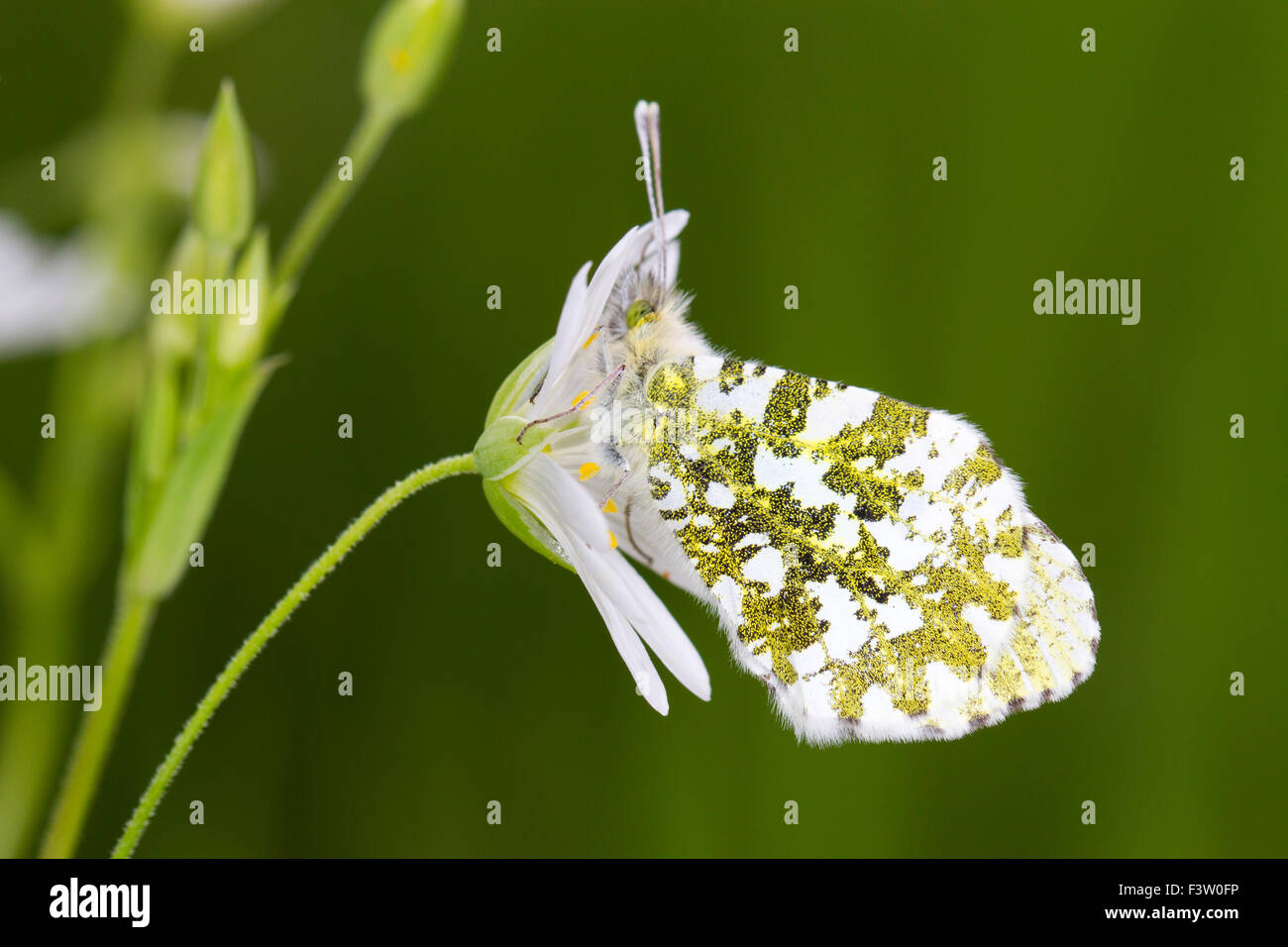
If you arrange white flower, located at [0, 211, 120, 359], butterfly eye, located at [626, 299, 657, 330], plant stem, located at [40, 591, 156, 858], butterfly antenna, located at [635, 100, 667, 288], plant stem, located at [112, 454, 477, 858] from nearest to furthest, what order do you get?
plant stem, located at [112, 454, 477, 858], plant stem, located at [40, 591, 156, 858], butterfly antenna, located at [635, 100, 667, 288], butterfly eye, located at [626, 299, 657, 330], white flower, located at [0, 211, 120, 359]

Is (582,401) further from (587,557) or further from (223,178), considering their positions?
(223,178)

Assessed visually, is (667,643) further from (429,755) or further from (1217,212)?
(1217,212)

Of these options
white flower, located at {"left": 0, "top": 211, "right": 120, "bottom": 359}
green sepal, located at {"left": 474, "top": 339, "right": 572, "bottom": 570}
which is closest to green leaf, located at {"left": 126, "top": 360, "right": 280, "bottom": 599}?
green sepal, located at {"left": 474, "top": 339, "right": 572, "bottom": 570}

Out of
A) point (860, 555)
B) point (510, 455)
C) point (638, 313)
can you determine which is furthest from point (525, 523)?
point (860, 555)

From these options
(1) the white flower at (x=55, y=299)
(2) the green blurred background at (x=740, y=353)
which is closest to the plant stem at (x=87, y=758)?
(1) the white flower at (x=55, y=299)

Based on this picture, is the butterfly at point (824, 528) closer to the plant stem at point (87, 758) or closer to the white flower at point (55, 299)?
the plant stem at point (87, 758)

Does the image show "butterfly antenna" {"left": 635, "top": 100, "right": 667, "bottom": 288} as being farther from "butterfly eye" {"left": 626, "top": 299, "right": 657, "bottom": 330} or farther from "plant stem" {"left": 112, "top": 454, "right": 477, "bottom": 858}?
"plant stem" {"left": 112, "top": 454, "right": 477, "bottom": 858}
